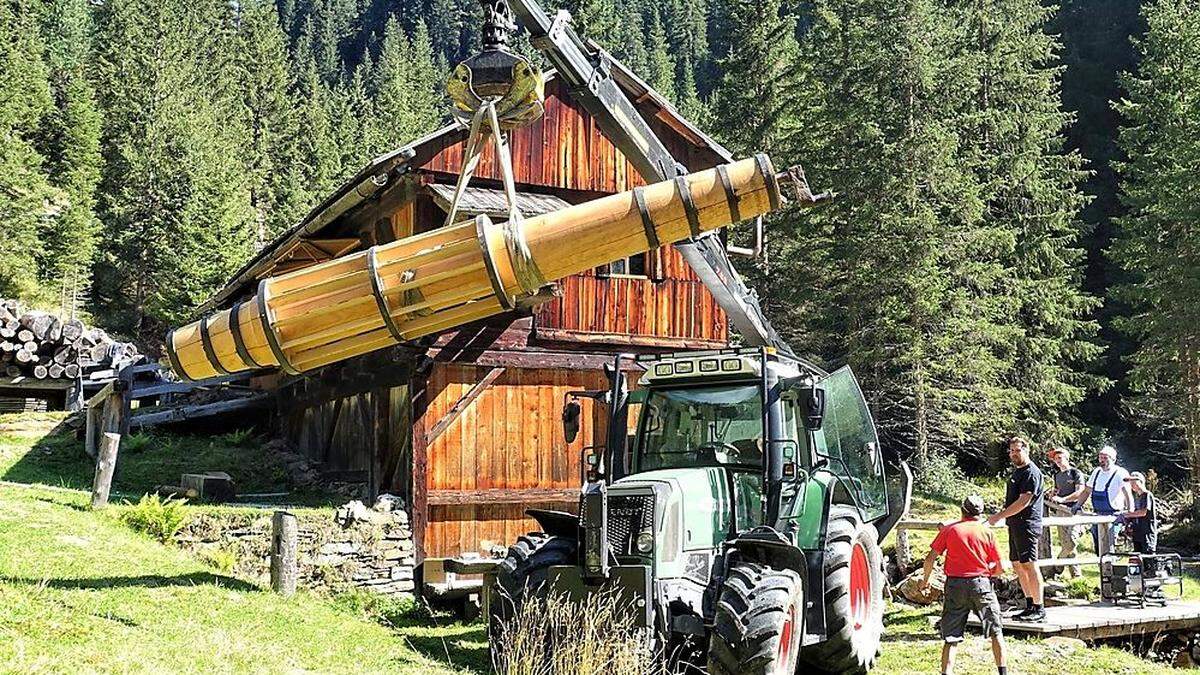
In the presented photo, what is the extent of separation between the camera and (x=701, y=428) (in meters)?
10.2

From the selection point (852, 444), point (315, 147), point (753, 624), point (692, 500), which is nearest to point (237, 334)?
point (692, 500)

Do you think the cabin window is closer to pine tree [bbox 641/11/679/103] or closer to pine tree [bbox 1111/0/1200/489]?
pine tree [bbox 1111/0/1200/489]

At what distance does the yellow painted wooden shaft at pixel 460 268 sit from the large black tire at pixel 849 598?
400 cm

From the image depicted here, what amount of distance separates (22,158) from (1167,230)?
42340mm

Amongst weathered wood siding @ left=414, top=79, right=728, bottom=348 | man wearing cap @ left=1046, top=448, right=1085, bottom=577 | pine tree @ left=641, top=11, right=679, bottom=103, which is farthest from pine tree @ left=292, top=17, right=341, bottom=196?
man wearing cap @ left=1046, top=448, right=1085, bottom=577

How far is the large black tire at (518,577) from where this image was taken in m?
9.11

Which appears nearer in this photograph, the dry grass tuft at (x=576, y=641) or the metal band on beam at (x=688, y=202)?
the metal band on beam at (x=688, y=202)

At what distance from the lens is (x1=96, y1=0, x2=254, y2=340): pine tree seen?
127ft

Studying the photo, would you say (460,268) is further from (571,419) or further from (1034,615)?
(1034,615)

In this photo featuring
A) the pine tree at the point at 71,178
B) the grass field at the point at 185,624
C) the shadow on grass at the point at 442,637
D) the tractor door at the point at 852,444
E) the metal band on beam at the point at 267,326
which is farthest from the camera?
the pine tree at the point at 71,178

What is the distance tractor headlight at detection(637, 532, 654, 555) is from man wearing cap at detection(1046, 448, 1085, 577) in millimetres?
8540

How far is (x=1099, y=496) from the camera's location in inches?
593

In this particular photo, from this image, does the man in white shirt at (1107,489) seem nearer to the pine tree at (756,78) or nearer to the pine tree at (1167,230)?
the pine tree at (1167,230)

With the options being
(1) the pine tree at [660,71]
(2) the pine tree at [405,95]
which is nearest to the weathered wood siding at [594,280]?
(2) the pine tree at [405,95]
